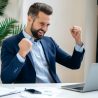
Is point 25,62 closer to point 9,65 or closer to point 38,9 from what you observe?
point 9,65

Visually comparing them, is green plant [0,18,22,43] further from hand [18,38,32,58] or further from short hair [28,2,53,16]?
hand [18,38,32,58]

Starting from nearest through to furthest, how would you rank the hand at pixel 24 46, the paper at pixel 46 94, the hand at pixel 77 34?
1. the paper at pixel 46 94
2. the hand at pixel 24 46
3. the hand at pixel 77 34

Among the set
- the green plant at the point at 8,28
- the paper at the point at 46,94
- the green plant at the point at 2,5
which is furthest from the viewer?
the green plant at the point at 2,5

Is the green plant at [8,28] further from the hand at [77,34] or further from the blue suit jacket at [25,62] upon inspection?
the hand at [77,34]

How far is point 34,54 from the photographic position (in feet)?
7.47

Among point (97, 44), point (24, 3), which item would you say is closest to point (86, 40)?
point (97, 44)

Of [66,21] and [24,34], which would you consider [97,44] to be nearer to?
[66,21]

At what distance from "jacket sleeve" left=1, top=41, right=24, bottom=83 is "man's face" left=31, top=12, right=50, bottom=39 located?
0.85 ft

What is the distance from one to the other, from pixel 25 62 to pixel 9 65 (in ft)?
0.57

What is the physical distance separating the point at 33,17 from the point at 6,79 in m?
0.59

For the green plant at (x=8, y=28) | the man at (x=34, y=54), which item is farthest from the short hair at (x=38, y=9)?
the green plant at (x=8, y=28)

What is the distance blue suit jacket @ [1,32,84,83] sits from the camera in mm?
Result: 2029

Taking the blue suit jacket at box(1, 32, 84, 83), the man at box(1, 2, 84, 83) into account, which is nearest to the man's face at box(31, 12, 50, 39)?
the man at box(1, 2, 84, 83)

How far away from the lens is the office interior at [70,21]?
12.2 feet
